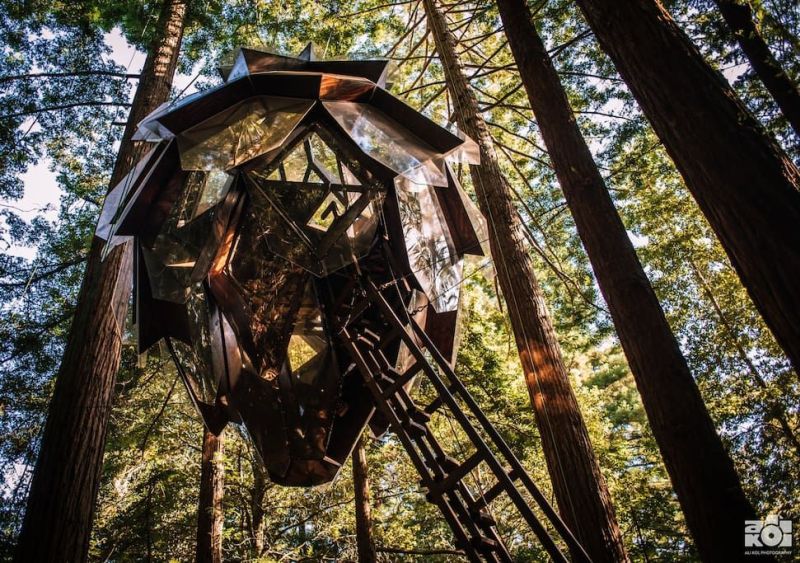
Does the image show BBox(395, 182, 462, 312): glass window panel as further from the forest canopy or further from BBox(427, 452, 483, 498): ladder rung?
BBox(427, 452, 483, 498): ladder rung

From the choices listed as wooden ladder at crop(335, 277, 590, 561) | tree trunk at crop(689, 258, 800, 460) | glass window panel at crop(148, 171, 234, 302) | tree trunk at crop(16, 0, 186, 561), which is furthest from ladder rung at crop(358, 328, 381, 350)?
tree trunk at crop(689, 258, 800, 460)

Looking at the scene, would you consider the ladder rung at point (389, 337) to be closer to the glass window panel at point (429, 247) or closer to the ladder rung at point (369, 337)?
the ladder rung at point (369, 337)

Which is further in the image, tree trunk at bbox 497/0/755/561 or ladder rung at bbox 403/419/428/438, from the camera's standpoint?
ladder rung at bbox 403/419/428/438

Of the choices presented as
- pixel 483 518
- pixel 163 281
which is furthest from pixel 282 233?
pixel 483 518

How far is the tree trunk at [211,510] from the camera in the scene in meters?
6.08

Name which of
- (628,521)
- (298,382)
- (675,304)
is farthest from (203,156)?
(675,304)

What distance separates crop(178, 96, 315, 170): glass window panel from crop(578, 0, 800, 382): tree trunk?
2.14 meters

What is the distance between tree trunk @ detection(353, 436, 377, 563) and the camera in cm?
675

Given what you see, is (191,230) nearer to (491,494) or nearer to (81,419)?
(81,419)

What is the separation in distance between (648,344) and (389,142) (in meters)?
2.29

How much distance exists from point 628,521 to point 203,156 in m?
10.4

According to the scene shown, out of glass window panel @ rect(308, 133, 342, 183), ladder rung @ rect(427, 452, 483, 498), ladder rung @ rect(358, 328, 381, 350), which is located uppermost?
glass window panel @ rect(308, 133, 342, 183)

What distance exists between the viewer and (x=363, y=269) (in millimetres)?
3639

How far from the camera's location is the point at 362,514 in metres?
7.04
